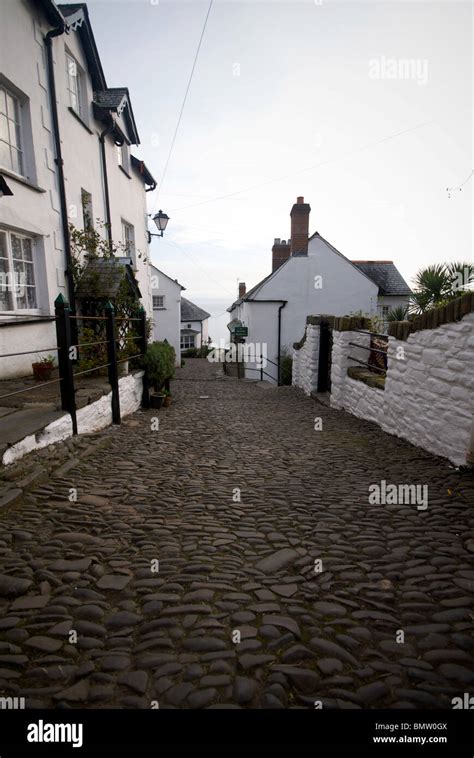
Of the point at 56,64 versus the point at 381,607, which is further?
the point at 56,64

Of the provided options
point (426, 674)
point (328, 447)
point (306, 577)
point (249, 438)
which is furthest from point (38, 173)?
point (426, 674)

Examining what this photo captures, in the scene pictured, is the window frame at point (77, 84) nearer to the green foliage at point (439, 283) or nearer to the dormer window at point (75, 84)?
the dormer window at point (75, 84)

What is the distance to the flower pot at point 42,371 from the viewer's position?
686 cm

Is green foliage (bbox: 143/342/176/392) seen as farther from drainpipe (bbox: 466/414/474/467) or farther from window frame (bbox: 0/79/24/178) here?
drainpipe (bbox: 466/414/474/467)

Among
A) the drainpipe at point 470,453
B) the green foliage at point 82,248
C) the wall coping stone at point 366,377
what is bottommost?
the drainpipe at point 470,453

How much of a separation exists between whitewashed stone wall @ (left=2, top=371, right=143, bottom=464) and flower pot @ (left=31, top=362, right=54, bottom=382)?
123 centimetres

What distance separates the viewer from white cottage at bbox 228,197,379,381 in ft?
68.1

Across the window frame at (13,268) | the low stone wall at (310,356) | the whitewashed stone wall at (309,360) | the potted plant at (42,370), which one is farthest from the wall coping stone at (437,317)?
the window frame at (13,268)

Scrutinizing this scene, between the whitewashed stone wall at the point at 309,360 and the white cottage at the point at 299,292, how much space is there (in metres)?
8.77

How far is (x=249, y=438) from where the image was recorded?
6086 mm

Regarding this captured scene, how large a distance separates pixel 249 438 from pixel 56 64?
27.3ft

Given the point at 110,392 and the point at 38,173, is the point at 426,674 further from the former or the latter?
the point at 38,173

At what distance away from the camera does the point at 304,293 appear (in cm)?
2103

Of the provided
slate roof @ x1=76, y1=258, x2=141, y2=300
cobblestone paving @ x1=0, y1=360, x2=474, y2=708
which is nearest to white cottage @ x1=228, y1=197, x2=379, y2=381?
slate roof @ x1=76, y1=258, x2=141, y2=300
